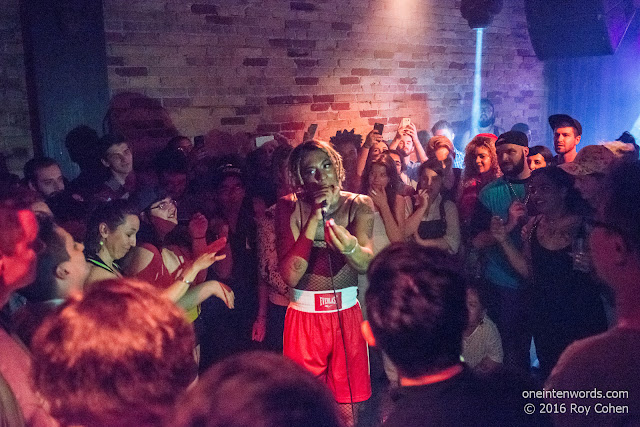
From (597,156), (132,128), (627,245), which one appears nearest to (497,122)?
(597,156)

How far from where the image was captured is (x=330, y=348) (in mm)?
2592

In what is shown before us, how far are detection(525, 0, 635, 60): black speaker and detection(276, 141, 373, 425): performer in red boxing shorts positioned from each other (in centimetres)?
545

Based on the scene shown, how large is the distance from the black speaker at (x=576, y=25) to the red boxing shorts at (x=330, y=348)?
577 cm

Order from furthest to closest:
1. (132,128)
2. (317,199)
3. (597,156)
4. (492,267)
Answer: (132,128) < (597,156) < (492,267) < (317,199)

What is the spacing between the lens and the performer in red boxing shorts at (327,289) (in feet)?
8.47

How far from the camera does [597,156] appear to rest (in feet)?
11.2

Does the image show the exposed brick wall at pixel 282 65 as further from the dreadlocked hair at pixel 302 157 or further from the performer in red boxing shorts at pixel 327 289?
the performer in red boxing shorts at pixel 327 289

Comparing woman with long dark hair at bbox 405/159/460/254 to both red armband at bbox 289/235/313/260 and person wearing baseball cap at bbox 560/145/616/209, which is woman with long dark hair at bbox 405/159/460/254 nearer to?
person wearing baseball cap at bbox 560/145/616/209

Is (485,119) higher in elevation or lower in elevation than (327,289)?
higher

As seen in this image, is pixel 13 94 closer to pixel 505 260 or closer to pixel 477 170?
pixel 477 170

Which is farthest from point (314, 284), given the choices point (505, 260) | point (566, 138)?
point (566, 138)

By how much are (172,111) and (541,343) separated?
123 inches

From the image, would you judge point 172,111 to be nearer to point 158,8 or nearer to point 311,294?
point 158,8

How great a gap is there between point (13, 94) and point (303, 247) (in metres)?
2.63
